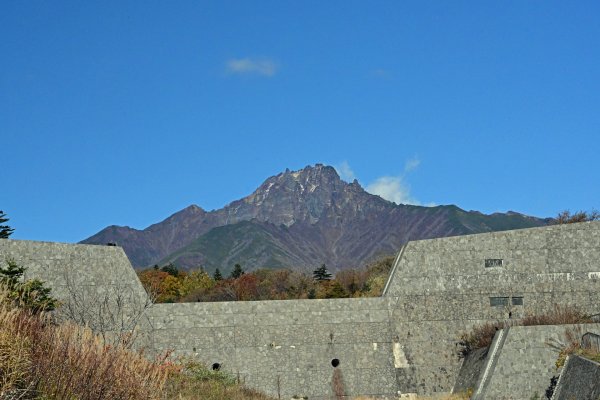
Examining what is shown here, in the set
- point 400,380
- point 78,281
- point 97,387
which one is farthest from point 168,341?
point 97,387

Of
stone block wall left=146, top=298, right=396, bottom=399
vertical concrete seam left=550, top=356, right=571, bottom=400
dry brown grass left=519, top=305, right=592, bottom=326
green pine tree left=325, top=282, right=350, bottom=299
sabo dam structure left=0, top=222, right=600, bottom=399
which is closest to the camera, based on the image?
vertical concrete seam left=550, top=356, right=571, bottom=400

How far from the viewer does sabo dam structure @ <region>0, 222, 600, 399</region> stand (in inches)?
1206

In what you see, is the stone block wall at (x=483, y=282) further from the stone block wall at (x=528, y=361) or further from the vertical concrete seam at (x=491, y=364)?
the stone block wall at (x=528, y=361)

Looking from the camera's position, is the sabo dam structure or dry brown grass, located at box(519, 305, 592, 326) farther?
the sabo dam structure

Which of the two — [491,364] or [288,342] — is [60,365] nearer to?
[288,342]

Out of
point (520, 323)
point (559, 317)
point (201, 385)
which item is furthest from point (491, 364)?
point (201, 385)

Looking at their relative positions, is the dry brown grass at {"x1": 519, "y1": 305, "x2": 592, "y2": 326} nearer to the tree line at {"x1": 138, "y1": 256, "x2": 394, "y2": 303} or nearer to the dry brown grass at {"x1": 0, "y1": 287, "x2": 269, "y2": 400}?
the dry brown grass at {"x1": 0, "y1": 287, "x2": 269, "y2": 400}

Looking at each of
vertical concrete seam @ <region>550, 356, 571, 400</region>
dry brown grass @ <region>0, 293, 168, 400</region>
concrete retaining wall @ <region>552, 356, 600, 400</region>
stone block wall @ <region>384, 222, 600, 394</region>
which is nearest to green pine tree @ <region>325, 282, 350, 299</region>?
stone block wall @ <region>384, 222, 600, 394</region>

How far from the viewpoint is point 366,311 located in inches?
1259

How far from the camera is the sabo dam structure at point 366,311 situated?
30.6 metres

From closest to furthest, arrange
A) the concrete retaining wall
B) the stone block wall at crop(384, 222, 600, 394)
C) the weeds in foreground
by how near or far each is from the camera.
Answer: the concrete retaining wall
the weeds in foreground
the stone block wall at crop(384, 222, 600, 394)

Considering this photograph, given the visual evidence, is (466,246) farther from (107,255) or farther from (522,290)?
(107,255)

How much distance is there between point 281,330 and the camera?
3136 centimetres

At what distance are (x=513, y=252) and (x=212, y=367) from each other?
43.3ft
